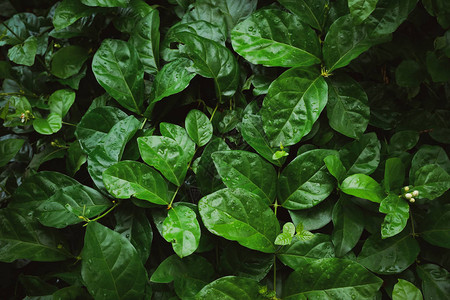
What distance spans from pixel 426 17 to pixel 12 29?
1.50 m

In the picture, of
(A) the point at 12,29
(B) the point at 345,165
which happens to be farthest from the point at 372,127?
(A) the point at 12,29

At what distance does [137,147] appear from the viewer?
3.48ft

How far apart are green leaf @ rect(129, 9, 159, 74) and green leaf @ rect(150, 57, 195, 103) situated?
0.25 feet

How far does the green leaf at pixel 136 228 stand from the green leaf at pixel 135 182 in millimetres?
97

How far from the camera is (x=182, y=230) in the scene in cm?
89

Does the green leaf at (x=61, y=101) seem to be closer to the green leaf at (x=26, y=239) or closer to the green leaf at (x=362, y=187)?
the green leaf at (x=26, y=239)

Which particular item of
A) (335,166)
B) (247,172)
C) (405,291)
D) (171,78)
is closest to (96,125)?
(171,78)

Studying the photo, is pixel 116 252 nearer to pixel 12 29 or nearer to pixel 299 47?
pixel 299 47

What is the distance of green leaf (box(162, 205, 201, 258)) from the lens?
86cm

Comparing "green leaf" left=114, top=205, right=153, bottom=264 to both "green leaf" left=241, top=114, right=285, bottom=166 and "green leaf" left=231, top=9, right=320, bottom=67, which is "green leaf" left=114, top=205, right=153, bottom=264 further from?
"green leaf" left=231, top=9, right=320, bottom=67

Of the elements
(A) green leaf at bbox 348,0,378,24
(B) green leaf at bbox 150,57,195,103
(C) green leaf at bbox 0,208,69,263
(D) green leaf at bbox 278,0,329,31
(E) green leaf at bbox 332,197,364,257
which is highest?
(A) green leaf at bbox 348,0,378,24

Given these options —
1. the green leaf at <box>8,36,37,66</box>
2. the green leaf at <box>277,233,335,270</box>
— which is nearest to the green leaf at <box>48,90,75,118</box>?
the green leaf at <box>8,36,37,66</box>

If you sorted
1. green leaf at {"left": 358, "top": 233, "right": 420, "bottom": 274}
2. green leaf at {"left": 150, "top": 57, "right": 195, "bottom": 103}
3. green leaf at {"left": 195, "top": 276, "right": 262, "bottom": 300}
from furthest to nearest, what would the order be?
green leaf at {"left": 150, "top": 57, "right": 195, "bottom": 103} → green leaf at {"left": 358, "top": 233, "right": 420, "bottom": 274} → green leaf at {"left": 195, "top": 276, "right": 262, "bottom": 300}

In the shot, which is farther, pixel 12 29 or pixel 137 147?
pixel 12 29
